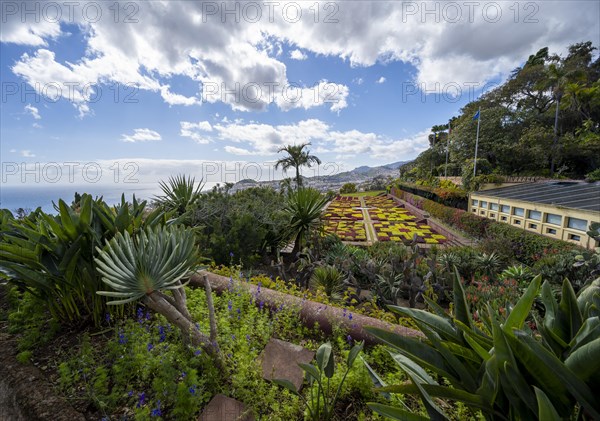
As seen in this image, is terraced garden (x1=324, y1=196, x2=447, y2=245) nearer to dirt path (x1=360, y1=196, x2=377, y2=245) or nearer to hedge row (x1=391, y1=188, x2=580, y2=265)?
dirt path (x1=360, y1=196, x2=377, y2=245)

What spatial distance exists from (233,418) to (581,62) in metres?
42.4

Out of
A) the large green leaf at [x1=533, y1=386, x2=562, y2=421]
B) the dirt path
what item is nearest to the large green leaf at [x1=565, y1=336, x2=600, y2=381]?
the large green leaf at [x1=533, y1=386, x2=562, y2=421]

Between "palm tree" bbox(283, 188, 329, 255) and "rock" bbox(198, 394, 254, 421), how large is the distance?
5.48 m

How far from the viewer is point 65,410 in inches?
66.1

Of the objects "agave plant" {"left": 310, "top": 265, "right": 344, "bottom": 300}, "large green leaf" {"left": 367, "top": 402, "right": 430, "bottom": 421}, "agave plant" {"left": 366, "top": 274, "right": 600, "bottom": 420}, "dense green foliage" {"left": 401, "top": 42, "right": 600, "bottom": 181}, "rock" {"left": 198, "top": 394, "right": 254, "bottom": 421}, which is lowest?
"agave plant" {"left": 310, "top": 265, "right": 344, "bottom": 300}

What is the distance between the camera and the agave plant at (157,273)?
5.57ft

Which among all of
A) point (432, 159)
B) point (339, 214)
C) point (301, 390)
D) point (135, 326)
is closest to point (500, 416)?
point (301, 390)

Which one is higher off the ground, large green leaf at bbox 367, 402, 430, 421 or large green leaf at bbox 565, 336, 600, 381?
large green leaf at bbox 565, 336, 600, 381

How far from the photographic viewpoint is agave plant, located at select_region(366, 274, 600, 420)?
795 mm

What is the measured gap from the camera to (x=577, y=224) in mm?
7520

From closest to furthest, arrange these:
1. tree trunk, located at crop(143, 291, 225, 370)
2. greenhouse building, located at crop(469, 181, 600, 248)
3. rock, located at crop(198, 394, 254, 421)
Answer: rock, located at crop(198, 394, 254, 421) → tree trunk, located at crop(143, 291, 225, 370) → greenhouse building, located at crop(469, 181, 600, 248)

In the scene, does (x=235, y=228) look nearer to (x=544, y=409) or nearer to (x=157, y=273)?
(x=157, y=273)

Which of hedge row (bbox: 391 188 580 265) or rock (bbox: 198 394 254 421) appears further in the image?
hedge row (bbox: 391 188 580 265)

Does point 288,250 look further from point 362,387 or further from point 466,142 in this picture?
point 466,142
